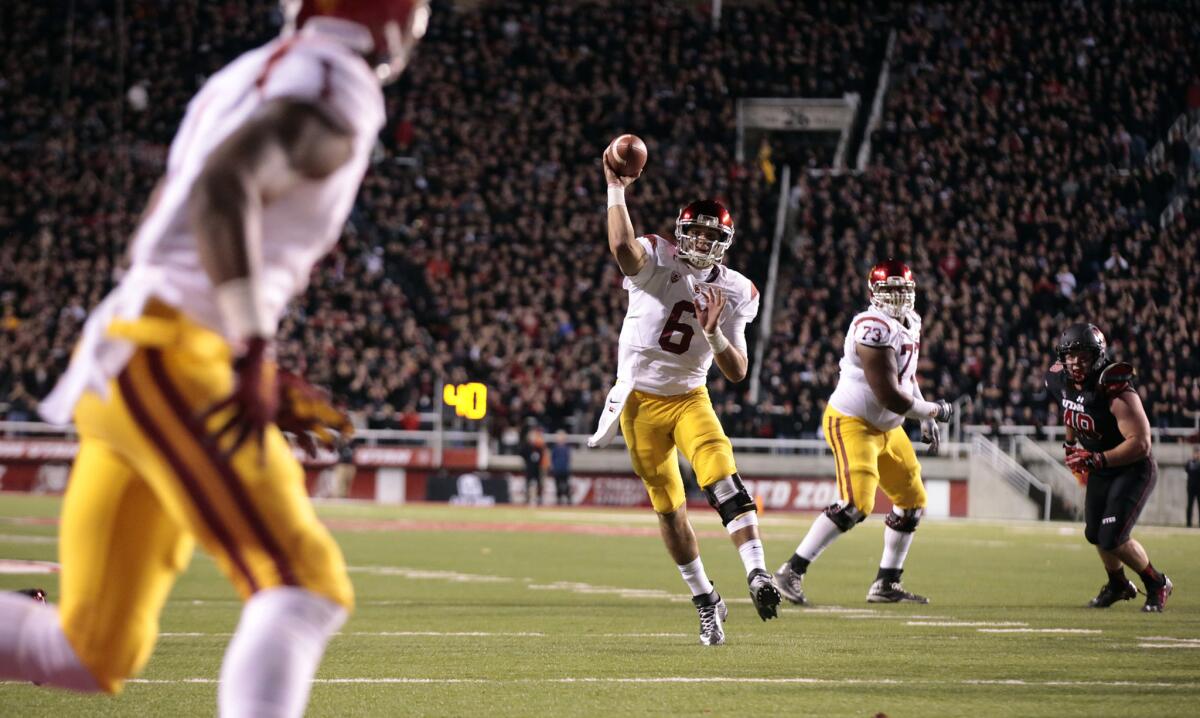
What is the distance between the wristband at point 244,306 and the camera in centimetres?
331

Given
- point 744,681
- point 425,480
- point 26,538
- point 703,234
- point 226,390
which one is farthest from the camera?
point 425,480

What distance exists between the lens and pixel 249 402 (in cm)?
327

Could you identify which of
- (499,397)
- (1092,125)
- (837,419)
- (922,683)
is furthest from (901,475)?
(1092,125)

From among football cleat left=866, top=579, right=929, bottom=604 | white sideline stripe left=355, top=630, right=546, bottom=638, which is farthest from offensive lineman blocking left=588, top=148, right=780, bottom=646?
football cleat left=866, top=579, right=929, bottom=604

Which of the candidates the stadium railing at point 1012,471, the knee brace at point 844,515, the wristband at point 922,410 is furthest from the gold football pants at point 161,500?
the stadium railing at point 1012,471

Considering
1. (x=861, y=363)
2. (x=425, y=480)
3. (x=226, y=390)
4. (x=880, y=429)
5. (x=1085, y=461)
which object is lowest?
(x=425, y=480)

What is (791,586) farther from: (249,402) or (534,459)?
(534,459)

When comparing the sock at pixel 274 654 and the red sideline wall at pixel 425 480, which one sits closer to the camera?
the sock at pixel 274 654

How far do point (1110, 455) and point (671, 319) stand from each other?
369 centimetres

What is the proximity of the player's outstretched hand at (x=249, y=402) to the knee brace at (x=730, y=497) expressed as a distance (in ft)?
18.6

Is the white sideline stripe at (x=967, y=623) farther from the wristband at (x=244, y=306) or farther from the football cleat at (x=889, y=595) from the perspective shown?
the wristband at (x=244, y=306)

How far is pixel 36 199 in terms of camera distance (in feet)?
114

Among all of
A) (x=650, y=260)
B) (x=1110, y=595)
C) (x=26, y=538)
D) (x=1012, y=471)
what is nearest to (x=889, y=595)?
(x=1110, y=595)

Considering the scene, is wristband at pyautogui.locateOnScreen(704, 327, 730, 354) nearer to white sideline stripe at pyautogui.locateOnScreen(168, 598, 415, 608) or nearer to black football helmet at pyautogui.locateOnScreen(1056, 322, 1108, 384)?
white sideline stripe at pyautogui.locateOnScreen(168, 598, 415, 608)
